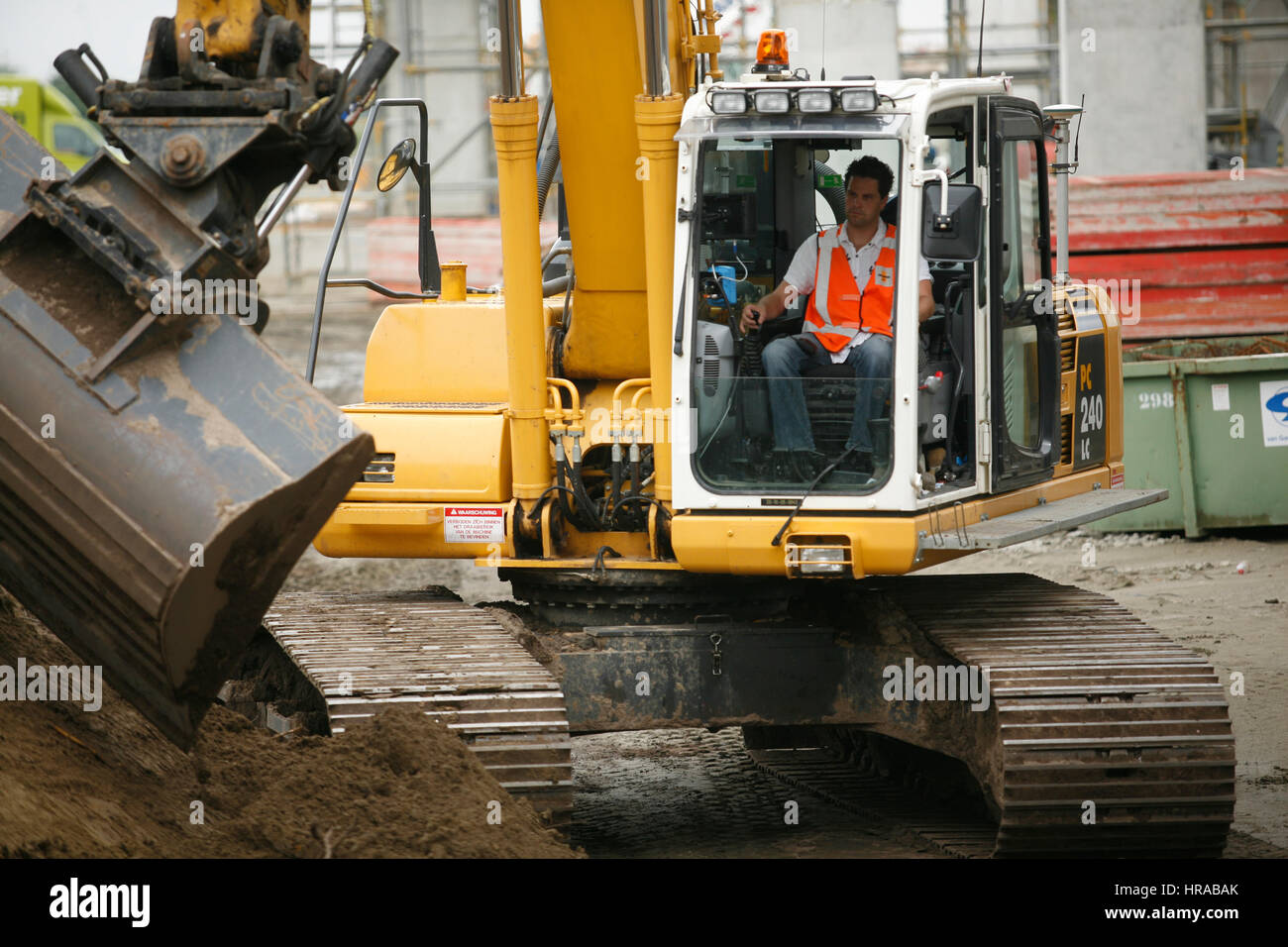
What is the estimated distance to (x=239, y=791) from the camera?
5.06m

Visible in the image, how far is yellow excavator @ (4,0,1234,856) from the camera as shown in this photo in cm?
543

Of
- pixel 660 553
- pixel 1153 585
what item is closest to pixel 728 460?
pixel 660 553

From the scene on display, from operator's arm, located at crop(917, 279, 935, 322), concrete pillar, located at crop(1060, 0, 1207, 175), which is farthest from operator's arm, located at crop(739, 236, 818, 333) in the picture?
concrete pillar, located at crop(1060, 0, 1207, 175)

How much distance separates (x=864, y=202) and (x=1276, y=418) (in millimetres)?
6621

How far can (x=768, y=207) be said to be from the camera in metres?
6.23

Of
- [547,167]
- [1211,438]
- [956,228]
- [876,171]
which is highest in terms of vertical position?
[547,167]

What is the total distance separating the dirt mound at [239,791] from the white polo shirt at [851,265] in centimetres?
192

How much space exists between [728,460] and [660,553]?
48cm

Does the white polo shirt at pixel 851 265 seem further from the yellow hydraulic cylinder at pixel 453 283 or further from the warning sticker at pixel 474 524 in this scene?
the yellow hydraulic cylinder at pixel 453 283

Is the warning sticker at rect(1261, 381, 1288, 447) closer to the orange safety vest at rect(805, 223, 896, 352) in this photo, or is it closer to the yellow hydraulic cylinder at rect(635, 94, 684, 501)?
the orange safety vest at rect(805, 223, 896, 352)

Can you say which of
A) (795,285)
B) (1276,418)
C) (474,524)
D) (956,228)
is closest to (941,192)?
(956,228)

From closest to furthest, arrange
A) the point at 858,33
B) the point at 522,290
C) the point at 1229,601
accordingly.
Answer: the point at 522,290 < the point at 1229,601 < the point at 858,33

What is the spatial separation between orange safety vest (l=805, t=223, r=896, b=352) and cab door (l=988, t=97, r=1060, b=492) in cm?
48

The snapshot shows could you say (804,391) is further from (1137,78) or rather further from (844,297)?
(1137,78)
